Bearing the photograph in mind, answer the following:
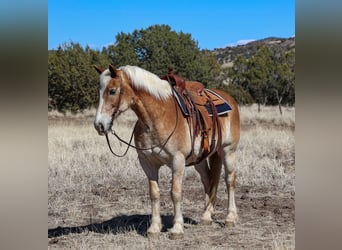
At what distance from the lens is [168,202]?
609cm

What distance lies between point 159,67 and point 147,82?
18.1 meters

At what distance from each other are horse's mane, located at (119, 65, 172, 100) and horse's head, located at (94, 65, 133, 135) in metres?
0.11

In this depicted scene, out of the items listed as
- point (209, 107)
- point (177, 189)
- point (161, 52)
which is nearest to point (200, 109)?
point (209, 107)

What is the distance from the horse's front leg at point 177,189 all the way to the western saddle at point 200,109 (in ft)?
0.66

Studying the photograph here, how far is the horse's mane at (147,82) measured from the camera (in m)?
4.15

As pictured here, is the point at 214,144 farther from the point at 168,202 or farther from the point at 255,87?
the point at 255,87

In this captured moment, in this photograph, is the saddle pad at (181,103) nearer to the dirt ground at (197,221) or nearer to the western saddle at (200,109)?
the western saddle at (200,109)

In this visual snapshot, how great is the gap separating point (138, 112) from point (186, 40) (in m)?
21.0

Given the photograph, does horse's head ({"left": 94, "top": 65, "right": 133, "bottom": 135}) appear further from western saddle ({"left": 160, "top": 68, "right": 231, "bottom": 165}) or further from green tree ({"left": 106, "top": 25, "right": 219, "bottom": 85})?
green tree ({"left": 106, "top": 25, "right": 219, "bottom": 85})

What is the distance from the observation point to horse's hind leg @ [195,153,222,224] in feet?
16.6

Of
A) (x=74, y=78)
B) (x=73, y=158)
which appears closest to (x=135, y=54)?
(x=74, y=78)

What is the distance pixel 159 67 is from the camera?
872 inches

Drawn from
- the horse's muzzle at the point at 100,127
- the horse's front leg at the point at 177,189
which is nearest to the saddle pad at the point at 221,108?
the horse's front leg at the point at 177,189

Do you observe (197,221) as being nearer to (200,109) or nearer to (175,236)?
(175,236)
